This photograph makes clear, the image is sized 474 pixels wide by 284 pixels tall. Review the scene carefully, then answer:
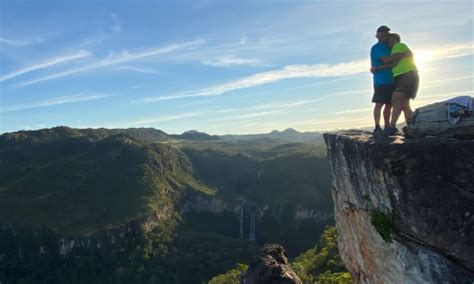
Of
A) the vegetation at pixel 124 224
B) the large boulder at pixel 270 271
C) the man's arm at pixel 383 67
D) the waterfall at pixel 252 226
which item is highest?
the man's arm at pixel 383 67

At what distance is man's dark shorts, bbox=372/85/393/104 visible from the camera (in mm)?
15805

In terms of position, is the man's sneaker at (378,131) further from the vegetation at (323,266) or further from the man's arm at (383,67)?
the vegetation at (323,266)

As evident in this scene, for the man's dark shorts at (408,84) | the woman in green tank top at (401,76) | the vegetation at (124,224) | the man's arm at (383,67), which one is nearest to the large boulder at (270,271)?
the woman in green tank top at (401,76)

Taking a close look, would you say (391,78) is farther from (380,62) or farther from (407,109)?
(407,109)

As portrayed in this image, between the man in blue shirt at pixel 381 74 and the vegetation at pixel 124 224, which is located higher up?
the man in blue shirt at pixel 381 74

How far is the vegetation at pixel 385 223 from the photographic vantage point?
1295 cm

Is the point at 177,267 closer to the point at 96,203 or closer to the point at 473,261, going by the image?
the point at 96,203

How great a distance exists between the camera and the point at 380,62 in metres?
15.7

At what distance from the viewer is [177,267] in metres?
Answer: 119

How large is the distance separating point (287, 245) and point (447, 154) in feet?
529

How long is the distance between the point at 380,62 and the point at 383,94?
121 cm

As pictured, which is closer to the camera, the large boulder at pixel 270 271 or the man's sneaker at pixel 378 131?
the man's sneaker at pixel 378 131

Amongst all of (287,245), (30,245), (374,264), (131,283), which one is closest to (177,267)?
(131,283)

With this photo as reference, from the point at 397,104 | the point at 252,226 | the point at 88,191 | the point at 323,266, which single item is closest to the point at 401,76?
the point at 397,104
